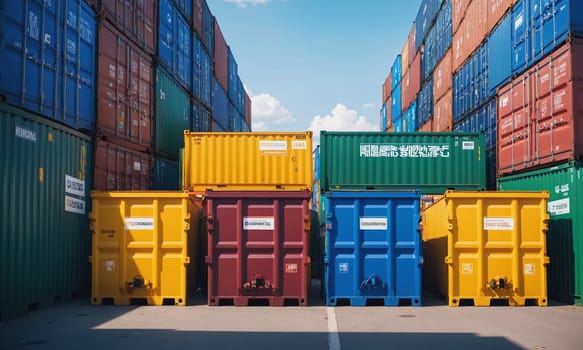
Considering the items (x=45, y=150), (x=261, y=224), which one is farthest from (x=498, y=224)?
(x=45, y=150)

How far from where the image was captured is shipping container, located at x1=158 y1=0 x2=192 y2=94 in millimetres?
18656

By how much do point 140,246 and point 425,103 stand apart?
58.8ft

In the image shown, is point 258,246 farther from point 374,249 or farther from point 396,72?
point 396,72

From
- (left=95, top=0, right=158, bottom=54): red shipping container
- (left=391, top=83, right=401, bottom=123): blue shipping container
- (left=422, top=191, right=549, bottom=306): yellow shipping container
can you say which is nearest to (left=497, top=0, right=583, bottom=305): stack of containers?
(left=422, top=191, right=549, bottom=306): yellow shipping container

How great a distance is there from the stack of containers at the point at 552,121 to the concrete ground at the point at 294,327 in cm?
133

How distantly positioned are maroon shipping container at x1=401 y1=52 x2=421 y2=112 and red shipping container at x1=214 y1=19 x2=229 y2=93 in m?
9.47

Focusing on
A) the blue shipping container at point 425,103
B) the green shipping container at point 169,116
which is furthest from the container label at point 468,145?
the green shipping container at point 169,116

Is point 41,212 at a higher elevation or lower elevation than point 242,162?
lower

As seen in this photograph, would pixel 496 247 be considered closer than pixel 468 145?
Yes

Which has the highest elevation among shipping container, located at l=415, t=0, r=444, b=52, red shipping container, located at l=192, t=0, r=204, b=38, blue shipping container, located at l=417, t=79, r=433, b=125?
shipping container, located at l=415, t=0, r=444, b=52

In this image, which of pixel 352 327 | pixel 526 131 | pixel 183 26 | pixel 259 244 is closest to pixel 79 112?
pixel 259 244

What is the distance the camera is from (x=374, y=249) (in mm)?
12047

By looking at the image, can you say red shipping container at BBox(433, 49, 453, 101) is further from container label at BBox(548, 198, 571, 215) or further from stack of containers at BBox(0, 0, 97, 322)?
stack of containers at BBox(0, 0, 97, 322)

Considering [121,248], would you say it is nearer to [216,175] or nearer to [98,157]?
[98,157]
